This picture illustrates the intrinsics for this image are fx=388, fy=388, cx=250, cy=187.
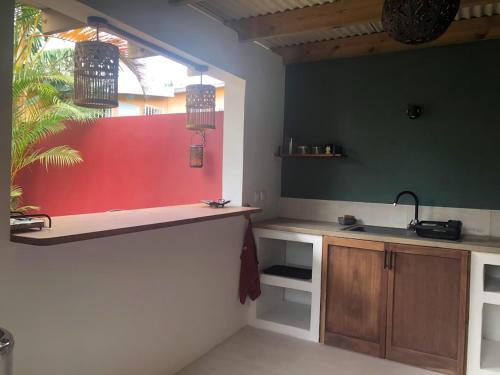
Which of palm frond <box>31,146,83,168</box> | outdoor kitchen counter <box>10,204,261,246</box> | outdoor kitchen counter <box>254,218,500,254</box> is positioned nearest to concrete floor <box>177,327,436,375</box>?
outdoor kitchen counter <box>254,218,500,254</box>

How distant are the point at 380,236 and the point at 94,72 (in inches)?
87.1

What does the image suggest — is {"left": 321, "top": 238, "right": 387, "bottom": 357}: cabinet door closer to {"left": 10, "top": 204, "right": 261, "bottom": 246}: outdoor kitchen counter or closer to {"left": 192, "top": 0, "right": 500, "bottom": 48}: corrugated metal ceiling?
{"left": 10, "top": 204, "right": 261, "bottom": 246}: outdoor kitchen counter

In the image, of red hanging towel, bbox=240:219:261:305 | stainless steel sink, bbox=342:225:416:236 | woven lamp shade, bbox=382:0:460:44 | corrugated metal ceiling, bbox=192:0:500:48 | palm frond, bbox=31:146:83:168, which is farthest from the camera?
palm frond, bbox=31:146:83:168

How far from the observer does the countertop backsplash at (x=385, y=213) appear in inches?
121

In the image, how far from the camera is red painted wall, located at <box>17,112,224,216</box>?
4.33 metres

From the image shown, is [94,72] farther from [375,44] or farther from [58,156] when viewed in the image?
[58,156]

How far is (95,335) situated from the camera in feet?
6.64

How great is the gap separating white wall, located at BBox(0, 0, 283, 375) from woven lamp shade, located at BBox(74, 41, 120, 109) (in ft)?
0.72

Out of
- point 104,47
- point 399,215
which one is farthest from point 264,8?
point 399,215

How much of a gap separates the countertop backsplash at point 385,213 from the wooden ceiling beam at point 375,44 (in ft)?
4.47

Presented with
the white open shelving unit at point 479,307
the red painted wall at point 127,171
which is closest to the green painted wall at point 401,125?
the white open shelving unit at point 479,307

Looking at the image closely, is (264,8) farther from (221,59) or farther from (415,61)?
(415,61)

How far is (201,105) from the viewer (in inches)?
120

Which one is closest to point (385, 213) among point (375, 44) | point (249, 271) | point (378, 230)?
point (378, 230)
